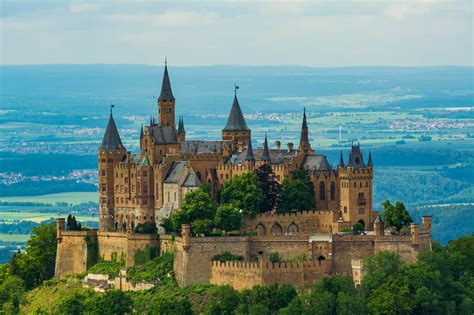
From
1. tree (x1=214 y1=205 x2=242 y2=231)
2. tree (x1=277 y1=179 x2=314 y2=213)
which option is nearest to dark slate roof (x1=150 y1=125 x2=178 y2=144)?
tree (x1=277 y1=179 x2=314 y2=213)

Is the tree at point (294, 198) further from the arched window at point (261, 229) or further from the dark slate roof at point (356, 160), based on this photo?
the dark slate roof at point (356, 160)

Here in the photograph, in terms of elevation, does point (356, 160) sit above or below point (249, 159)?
below

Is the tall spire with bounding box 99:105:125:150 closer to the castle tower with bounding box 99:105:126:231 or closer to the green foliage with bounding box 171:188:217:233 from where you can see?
the castle tower with bounding box 99:105:126:231

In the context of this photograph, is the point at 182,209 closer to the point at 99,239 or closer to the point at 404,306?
the point at 99,239

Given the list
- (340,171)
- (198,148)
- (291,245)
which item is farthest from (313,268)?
(198,148)

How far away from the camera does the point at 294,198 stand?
108 meters

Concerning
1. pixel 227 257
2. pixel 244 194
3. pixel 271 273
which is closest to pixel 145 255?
pixel 227 257

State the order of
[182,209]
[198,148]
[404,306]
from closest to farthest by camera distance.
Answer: [404,306] < [182,209] < [198,148]

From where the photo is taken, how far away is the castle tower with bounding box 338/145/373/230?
10712 cm

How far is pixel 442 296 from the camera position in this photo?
325ft

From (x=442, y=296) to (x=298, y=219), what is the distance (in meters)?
12.4

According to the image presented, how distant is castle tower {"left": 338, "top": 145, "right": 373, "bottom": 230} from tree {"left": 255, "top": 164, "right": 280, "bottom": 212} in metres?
4.52

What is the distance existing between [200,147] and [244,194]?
8555mm

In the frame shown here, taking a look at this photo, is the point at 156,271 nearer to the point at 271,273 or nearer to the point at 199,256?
the point at 199,256
